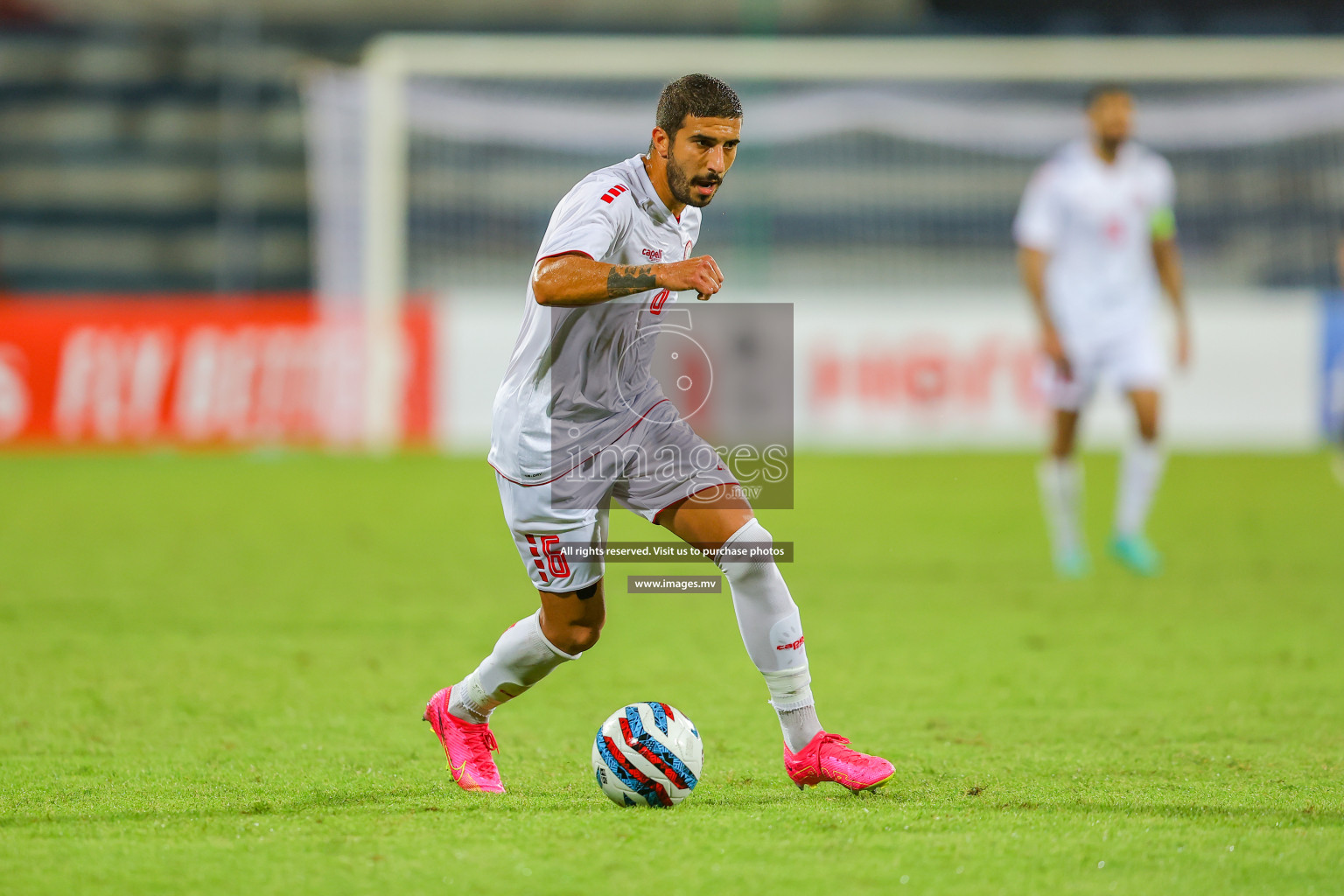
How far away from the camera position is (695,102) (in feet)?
11.7

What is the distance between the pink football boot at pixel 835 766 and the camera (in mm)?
3635

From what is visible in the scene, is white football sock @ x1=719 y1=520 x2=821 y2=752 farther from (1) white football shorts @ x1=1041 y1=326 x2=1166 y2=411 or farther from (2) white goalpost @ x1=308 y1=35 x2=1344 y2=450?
(2) white goalpost @ x1=308 y1=35 x2=1344 y2=450

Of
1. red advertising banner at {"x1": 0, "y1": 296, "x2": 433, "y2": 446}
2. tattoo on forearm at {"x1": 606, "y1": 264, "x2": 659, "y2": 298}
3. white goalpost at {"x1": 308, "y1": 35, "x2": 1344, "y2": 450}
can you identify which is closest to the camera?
tattoo on forearm at {"x1": 606, "y1": 264, "x2": 659, "y2": 298}

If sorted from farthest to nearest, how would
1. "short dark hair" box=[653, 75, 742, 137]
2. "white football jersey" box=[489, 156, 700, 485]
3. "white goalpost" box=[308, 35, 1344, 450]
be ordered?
"white goalpost" box=[308, 35, 1344, 450] → "white football jersey" box=[489, 156, 700, 485] → "short dark hair" box=[653, 75, 742, 137]

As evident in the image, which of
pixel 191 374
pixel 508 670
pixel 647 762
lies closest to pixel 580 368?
pixel 508 670

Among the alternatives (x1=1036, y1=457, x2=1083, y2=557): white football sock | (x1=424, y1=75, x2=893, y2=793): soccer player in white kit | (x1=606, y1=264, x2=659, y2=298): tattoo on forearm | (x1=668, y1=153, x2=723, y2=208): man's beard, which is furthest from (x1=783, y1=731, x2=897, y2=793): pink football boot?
(x1=1036, y1=457, x2=1083, y2=557): white football sock

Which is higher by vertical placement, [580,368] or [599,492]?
[580,368]

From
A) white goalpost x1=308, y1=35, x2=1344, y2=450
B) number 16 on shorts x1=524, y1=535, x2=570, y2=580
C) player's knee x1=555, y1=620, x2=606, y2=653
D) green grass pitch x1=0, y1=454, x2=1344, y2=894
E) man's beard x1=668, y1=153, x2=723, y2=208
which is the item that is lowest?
green grass pitch x1=0, y1=454, x2=1344, y2=894

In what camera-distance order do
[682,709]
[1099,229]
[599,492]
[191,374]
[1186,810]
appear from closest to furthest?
[1186,810] < [599,492] < [682,709] < [1099,229] < [191,374]

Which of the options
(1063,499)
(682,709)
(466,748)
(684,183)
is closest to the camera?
(684,183)

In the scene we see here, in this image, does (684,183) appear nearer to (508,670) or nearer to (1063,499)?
(508,670)

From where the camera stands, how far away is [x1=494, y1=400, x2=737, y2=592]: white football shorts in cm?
373

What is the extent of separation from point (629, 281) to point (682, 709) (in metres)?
1.96

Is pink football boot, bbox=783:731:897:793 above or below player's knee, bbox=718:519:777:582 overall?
below
